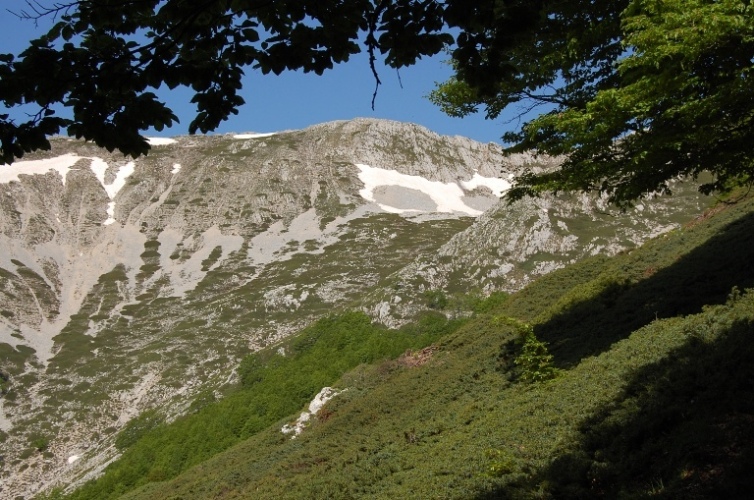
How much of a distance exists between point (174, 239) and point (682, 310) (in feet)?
428

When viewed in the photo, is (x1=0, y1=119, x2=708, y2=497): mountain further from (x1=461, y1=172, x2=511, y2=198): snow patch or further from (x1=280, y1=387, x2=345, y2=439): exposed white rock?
(x1=280, y1=387, x2=345, y2=439): exposed white rock

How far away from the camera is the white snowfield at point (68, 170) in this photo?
14075 cm

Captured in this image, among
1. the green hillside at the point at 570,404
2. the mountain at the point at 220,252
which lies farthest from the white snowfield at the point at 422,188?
the green hillside at the point at 570,404

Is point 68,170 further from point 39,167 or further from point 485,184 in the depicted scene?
point 485,184

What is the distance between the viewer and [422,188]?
510 feet

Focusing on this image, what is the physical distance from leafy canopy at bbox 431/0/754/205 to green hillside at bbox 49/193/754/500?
370 cm

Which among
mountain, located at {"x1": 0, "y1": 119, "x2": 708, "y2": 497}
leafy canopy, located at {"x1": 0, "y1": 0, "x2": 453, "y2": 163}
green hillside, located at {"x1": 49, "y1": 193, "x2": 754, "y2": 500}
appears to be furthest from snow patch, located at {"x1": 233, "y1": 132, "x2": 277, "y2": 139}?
leafy canopy, located at {"x1": 0, "y1": 0, "x2": 453, "y2": 163}

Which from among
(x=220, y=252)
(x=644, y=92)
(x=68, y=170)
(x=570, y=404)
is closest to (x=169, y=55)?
(x=644, y=92)

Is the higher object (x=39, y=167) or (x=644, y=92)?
(x=39, y=167)

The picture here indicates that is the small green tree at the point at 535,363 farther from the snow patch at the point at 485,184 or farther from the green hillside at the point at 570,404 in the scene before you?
the snow patch at the point at 485,184

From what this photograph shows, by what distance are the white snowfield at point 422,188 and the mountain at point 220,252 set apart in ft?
2.59

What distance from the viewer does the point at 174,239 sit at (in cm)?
13200

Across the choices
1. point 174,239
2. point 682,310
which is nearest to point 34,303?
point 174,239

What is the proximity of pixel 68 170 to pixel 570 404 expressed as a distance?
555ft
